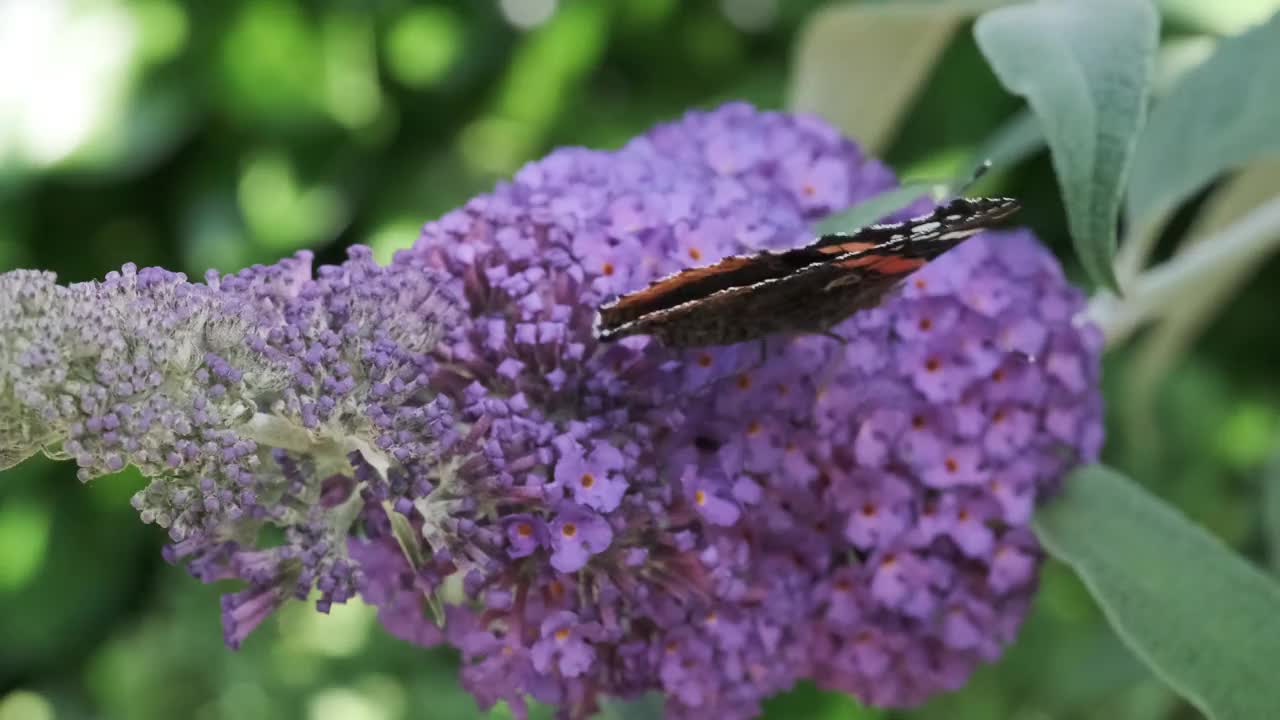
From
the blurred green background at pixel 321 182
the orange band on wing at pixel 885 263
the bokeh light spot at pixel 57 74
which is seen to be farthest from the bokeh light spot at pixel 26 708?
the orange band on wing at pixel 885 263

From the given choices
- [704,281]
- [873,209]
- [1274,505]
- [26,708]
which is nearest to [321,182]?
[26,708]

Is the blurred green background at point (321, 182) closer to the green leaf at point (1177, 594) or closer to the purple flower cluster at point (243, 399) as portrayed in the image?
the green leaf at point (1177, 594)

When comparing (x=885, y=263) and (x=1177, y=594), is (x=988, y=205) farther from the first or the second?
(x=1177, y=594)

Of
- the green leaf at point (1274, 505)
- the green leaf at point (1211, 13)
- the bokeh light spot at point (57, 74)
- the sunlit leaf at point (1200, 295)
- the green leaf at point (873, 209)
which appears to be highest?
the bokeh light spot at point (57, 74)

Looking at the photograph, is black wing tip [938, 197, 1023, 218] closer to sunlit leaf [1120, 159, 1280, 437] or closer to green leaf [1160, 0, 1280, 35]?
sunlit leaf [1120, 159, 1280, 437]

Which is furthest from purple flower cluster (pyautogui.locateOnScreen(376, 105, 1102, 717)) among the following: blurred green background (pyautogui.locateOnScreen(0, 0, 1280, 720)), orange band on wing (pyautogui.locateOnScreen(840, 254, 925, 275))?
blurred green background (pyautogui.locateOnScreen(0, 0, 1280, 720))

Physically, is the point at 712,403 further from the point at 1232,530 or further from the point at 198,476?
the point at 1232,530
